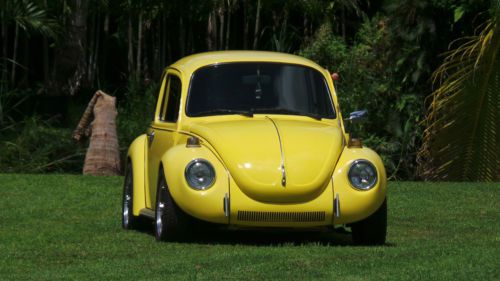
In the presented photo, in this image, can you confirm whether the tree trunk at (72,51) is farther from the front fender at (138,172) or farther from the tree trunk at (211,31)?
the front fender at (138,172)

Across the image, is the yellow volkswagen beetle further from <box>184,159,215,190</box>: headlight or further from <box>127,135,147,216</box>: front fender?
<box>127,135,147,216</box>: front fender

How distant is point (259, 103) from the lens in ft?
39.9

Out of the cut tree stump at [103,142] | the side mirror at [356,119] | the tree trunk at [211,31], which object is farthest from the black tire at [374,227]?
the tree trunk at [211,31]

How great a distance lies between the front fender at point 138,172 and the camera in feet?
42.0

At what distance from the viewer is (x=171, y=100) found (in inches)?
501

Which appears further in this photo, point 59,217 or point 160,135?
point 59,217

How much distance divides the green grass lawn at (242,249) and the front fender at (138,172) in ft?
0.94

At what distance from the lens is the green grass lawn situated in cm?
922

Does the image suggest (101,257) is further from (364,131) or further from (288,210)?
(364,131)

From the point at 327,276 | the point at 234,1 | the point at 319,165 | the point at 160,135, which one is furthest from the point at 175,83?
the point at 234,1

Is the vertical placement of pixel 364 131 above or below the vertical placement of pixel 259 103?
below

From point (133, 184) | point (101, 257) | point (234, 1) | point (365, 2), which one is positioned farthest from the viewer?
point (365, 2)

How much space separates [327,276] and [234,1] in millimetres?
20545

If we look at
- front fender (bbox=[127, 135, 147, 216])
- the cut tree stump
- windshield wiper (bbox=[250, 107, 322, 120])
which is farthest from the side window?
the cut tree stump
